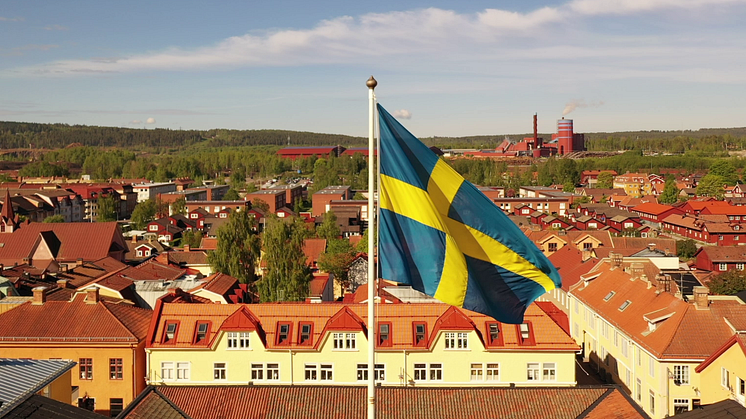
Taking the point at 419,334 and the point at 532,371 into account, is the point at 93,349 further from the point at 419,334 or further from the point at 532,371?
the point at 532,371

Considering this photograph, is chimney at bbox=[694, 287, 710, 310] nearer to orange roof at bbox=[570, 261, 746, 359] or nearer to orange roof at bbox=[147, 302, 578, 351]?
orange roof at bbox=[570, 261, 746, 359]

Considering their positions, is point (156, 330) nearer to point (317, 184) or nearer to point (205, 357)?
point (205, 357)

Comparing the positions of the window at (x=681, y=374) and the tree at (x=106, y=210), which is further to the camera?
the tree at (x=106, y=210)

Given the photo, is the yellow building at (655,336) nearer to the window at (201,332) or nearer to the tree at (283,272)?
the tree at (283,272)

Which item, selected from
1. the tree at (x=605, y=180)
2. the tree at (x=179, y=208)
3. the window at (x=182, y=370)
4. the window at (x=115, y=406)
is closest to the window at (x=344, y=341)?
the window at (x=182, y=370)

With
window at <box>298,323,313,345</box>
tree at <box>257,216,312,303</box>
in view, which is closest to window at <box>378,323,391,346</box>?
window at <box>298,323,313,345</box>

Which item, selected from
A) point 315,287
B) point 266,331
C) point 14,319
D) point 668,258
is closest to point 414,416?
point 266,331

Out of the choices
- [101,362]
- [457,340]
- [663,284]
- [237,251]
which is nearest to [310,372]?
[457,340]
